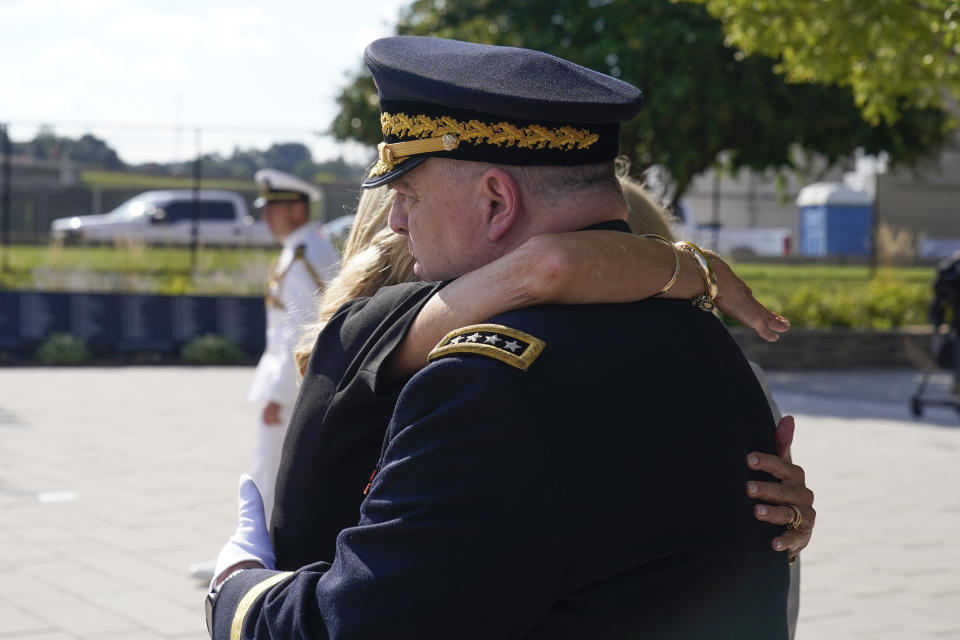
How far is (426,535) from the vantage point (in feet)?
4.86

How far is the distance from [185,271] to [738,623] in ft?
58.1

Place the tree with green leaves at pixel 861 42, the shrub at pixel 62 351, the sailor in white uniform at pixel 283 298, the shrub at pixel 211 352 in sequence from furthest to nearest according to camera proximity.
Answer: the shrub at pixel 211 352, the shrub at pixel 62 351, the tree with green leaves at pixel 861 42, the sailor in white uniform at pixel 283 298

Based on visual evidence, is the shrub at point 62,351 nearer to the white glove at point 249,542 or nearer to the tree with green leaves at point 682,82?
the tree with green leaves at point 682,82

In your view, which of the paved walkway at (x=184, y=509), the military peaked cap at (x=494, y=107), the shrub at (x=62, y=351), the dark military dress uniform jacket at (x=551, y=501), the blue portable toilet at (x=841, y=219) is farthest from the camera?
the blue portable toilet at (x=841, y=219)

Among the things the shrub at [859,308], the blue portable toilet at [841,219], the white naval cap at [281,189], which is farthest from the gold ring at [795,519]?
the blue portable toilet at [841,219]

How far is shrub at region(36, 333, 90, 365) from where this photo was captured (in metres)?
15.0

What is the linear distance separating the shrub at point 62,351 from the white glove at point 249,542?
13795 millimetres

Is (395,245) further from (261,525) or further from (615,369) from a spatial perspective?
(615,369)

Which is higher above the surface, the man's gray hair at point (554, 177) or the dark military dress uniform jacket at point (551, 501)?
the man's gray hair at point (554, 177)

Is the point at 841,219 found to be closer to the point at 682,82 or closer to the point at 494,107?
the point at 682,82

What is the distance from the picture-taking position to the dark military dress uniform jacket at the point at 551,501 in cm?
149

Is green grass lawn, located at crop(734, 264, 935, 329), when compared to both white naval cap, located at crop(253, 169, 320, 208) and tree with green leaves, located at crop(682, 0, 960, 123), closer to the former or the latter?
tree with green leaves, located at crop(682, 0, 960, 123)

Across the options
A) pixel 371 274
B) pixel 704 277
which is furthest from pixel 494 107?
pixel 371 274

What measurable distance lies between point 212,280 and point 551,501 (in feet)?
57.3
